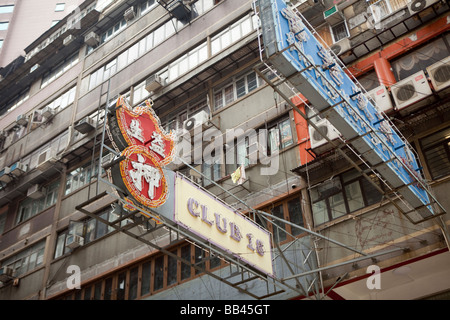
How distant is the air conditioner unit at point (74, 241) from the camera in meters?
23.0

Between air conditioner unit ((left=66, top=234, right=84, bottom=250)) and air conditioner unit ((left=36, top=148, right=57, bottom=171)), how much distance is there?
5700 mm

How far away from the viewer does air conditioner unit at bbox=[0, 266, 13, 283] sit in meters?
25.4

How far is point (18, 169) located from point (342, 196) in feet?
68.1

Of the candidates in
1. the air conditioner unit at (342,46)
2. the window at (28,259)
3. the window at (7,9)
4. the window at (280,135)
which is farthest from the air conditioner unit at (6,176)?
the window at (7,9)

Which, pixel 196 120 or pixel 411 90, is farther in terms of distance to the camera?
pixel 196 120

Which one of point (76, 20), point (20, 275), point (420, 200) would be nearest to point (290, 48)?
point (420, 200)

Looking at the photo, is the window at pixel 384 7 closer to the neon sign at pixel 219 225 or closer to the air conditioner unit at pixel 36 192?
the neon sign at pixel 219 225

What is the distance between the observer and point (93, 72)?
29.9m

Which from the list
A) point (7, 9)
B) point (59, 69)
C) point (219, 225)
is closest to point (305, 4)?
point (219, 225)

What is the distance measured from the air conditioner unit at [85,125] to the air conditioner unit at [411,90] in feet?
54.8

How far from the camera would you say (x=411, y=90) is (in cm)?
1473

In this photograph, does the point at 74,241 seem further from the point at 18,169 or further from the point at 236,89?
the point at 236,89

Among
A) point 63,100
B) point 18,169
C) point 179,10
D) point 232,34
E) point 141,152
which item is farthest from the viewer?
point 63,100

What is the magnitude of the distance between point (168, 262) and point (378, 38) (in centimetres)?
1186
